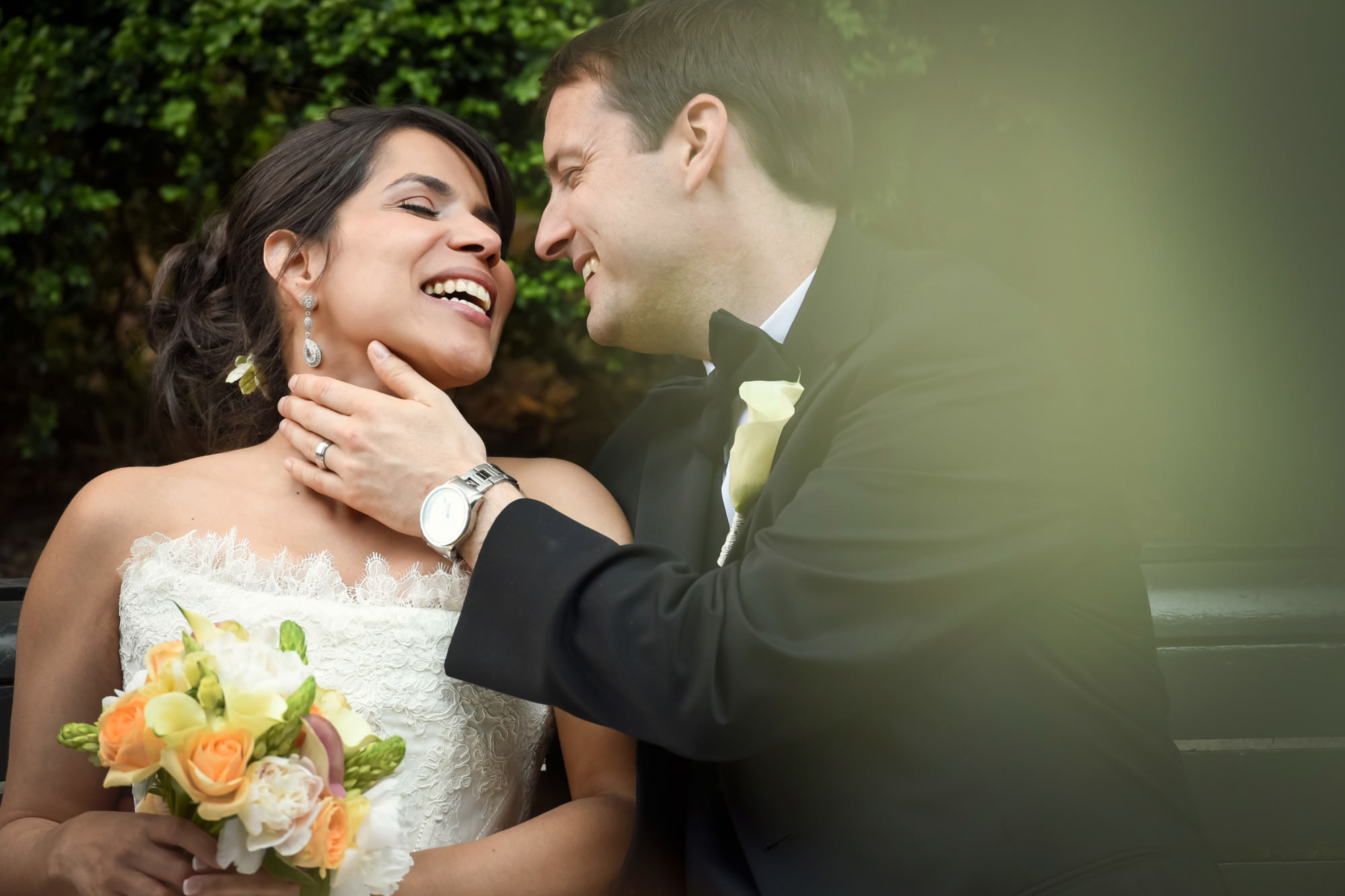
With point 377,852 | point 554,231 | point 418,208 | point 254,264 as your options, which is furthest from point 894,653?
point 254,264

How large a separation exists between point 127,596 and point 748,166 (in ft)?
5.25

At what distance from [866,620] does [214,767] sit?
977mm

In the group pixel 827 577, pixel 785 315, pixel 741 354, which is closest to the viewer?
pixel 827 577

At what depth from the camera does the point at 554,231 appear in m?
2.54

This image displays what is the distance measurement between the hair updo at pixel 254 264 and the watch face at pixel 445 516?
2.60 ft

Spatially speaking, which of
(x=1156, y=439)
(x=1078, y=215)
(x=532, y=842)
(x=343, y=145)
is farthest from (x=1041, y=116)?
(x=532, y=842)

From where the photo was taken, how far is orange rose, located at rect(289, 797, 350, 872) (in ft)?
4.54

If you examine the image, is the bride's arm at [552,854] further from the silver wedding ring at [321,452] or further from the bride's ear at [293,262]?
the bride's ear at [293,262]

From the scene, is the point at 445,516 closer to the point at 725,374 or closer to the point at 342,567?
the point at 342,567

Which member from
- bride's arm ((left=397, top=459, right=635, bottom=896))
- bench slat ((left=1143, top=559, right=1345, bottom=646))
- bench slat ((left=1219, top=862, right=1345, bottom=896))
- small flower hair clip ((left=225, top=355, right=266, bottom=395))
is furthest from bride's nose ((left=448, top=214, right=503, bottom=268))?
bench slat ((left=1219, top=862, right=1345, bottom=896))

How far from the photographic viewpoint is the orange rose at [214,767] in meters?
1.34

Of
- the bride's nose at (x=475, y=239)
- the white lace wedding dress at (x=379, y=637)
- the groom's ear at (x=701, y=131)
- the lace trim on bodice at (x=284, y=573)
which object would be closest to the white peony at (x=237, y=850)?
the white lace wedding dress at (x=379, y=637)

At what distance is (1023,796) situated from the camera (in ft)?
5.83

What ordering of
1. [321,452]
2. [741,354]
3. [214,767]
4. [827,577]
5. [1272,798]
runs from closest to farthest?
1. [214,767]
2. [827,577]
3. [321,452]
4. [741,354]
5. [1272,798]
